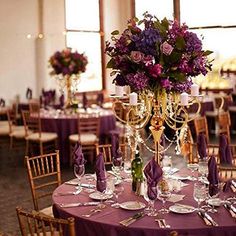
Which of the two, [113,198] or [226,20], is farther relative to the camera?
[226,20]

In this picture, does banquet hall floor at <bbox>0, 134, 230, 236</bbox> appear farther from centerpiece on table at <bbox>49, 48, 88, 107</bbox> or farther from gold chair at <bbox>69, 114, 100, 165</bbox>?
centerpiece on table at <bbox>49, 48, 88, 107</bbox>

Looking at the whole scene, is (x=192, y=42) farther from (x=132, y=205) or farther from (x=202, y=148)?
(x=132, y=205)

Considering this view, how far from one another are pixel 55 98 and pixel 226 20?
4.33 meters

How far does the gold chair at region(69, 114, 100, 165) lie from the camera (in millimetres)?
7715

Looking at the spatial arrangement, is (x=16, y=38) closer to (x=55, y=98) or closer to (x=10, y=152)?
(x=55, y=98)

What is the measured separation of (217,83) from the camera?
35.4 feet

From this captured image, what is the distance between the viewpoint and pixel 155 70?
3.32 m

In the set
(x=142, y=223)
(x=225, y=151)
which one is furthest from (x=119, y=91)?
(x=142, y=223)

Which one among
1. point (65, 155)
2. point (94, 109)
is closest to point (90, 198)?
point (65, 155)

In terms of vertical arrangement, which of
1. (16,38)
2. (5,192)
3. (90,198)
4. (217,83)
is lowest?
(5,192)

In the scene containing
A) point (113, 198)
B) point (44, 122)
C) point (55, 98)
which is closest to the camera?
point (113, 198)

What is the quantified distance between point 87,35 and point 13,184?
6132 mm

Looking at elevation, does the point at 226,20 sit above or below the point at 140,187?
above

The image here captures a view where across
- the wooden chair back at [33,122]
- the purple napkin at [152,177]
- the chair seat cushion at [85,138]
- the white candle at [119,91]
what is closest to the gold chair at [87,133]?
the chair seat cushion at [85,138]
